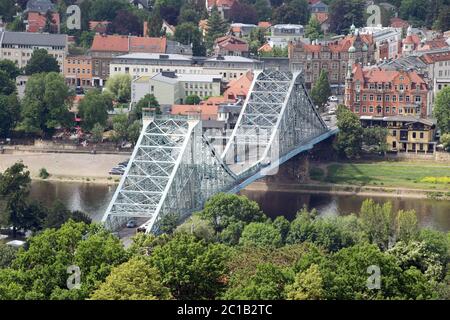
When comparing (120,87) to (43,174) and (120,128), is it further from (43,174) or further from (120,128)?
(43,174)

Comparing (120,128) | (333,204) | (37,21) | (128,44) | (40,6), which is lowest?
(333,204)

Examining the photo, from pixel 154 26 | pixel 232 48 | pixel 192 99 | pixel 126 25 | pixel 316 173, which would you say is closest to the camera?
pixel 316 173

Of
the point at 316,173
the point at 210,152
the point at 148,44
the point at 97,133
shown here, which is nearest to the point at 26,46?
the point at 148,44

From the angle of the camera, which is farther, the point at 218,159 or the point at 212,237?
the point at 218,159

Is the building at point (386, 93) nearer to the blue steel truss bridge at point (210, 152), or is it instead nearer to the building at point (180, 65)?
the blue steel truss bridge at point (210, 152)
